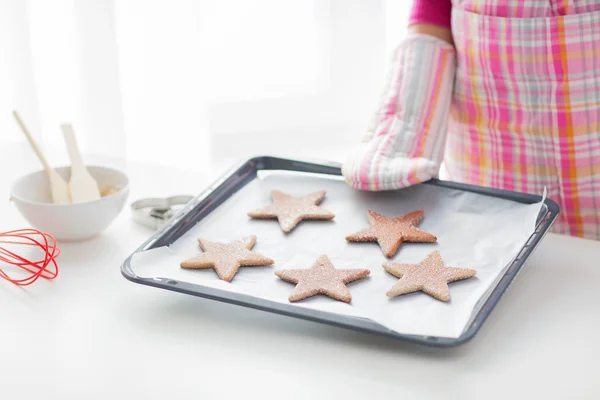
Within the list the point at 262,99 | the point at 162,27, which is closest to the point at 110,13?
the point at 162,27

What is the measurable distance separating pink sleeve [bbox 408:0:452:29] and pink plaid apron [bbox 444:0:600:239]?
0.14ft

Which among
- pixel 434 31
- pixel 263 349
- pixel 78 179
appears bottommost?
pixel 263 349

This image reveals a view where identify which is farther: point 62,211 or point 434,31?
point 434,31

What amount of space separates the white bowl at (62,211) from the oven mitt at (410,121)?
1.10 feet

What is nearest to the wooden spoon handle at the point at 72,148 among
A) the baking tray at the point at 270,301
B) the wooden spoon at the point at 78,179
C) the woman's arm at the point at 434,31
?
the wooden spoon at the point at 78,179

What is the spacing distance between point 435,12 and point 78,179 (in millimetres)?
591

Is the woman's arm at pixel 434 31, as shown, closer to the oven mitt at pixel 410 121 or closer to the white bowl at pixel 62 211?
the oven mitt at pixel 410 121

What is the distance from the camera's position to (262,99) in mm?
2146

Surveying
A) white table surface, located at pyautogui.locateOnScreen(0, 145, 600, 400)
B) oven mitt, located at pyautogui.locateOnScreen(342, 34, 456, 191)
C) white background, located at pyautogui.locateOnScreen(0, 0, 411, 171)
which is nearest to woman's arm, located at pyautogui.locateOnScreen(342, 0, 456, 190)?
oven mitt, located at pyautogui.locateOnScreen(342, 34, 456, 191)

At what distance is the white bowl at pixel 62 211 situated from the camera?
3.61 ft

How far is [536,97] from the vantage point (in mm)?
1178

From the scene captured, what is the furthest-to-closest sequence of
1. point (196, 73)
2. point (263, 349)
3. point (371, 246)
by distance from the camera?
point (196, 73), point (371, 246), point (263, 349)

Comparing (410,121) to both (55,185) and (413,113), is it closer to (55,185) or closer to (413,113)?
(413,113)

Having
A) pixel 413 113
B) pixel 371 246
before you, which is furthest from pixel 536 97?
pixel 371 246
